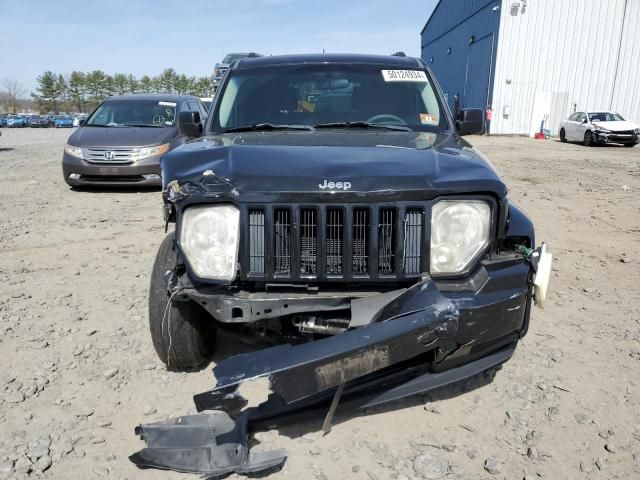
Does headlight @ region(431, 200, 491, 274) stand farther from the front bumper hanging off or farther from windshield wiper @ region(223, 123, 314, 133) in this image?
windshield wiper @ region(223, 123, 314, 133)

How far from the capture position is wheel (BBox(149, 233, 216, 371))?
275 centimetres

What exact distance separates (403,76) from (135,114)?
7.44 m

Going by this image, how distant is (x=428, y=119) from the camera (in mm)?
3645

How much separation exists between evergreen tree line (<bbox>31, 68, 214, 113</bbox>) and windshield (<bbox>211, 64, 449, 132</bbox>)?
84858 millimetres

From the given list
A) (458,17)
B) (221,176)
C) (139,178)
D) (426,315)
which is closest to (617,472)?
(426,315)

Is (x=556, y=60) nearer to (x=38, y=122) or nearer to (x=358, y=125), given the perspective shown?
(x=358, y=125)

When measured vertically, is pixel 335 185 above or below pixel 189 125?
below

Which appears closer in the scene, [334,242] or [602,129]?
[334,242]

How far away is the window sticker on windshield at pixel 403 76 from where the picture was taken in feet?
12.5

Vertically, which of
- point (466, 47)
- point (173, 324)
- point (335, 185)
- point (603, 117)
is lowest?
point (173, 324)

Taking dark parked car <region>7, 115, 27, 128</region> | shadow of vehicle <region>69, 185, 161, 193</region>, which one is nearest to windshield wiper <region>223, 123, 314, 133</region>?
shadow of vehicle <region>69, 185, 161, 193</region>

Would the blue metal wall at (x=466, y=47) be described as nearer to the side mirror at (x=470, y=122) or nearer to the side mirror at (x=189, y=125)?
the side mirror at (x=470, y=122)

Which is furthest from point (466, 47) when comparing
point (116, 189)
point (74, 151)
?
point (74, 151)

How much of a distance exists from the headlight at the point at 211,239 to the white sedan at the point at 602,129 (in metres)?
22.2
